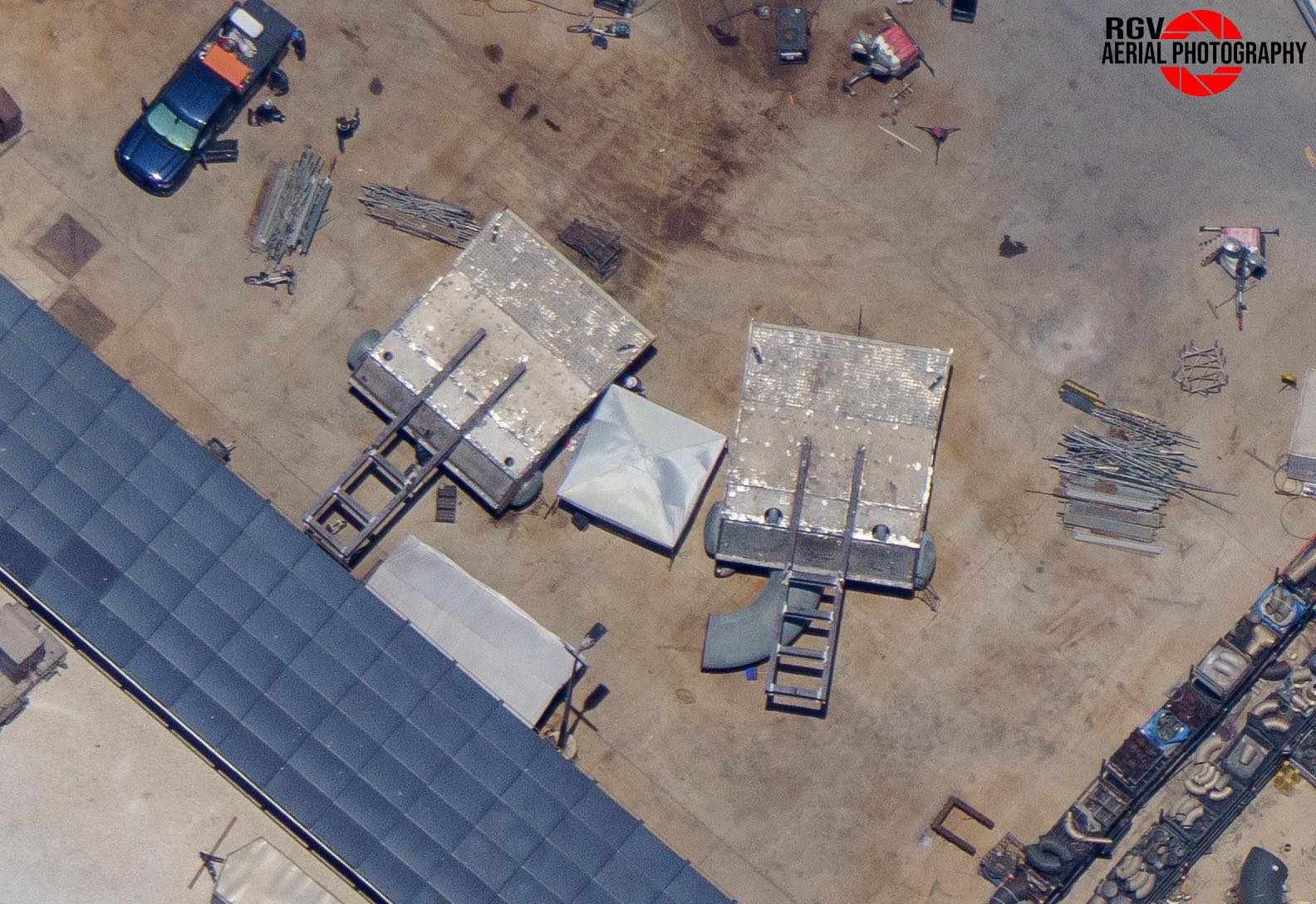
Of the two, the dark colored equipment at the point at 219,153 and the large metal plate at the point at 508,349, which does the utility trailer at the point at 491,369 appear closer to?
the large metal plate at the point at 508,349

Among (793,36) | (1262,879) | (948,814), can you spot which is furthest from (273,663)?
(1262,879)

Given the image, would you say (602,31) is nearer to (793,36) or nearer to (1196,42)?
(793,36)

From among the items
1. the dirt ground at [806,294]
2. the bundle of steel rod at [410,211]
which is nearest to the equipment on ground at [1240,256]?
the dirt ground at [806,294]

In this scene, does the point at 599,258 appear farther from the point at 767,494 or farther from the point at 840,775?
the point at 840,775

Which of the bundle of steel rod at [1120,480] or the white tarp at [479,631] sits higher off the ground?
the bundle of steel rod at [1120,480]

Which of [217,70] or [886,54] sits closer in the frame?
[217,70]

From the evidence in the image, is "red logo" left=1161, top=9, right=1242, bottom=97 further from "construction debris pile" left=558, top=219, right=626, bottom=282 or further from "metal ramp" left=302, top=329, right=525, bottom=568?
"metal ramp" left=302, top=329, right=525, bottom=568
